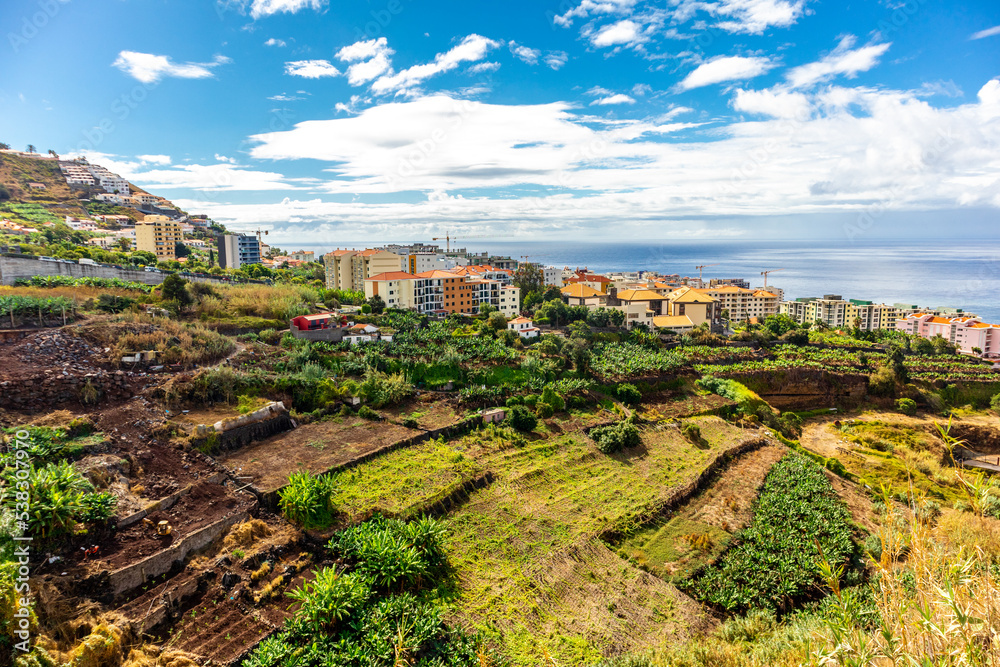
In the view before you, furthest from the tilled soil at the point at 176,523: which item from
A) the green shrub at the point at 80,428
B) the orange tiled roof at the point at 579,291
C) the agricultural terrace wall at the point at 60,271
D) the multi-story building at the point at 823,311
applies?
the multi-story building at the point at 823,311

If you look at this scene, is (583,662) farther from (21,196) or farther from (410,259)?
(21,196)

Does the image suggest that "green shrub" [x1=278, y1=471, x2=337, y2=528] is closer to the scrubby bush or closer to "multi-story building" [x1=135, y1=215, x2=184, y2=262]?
the scrubby bush

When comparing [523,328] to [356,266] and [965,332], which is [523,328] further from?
[965,332]

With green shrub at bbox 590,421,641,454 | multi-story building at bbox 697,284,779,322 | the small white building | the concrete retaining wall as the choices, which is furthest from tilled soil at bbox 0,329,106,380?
multi-story building at bbox 697,284,779,322

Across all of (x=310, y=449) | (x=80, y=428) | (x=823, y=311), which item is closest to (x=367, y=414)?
(x=310, y=449)

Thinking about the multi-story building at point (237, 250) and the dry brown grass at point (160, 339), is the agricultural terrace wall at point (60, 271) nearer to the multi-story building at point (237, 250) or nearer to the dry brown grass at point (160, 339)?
the dry brown grass at point (160, 339)

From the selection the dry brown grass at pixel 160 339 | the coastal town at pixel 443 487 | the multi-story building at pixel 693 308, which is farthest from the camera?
the multi-story building at pixel 693 308

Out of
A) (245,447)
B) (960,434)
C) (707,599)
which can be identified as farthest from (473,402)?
(960,434)
